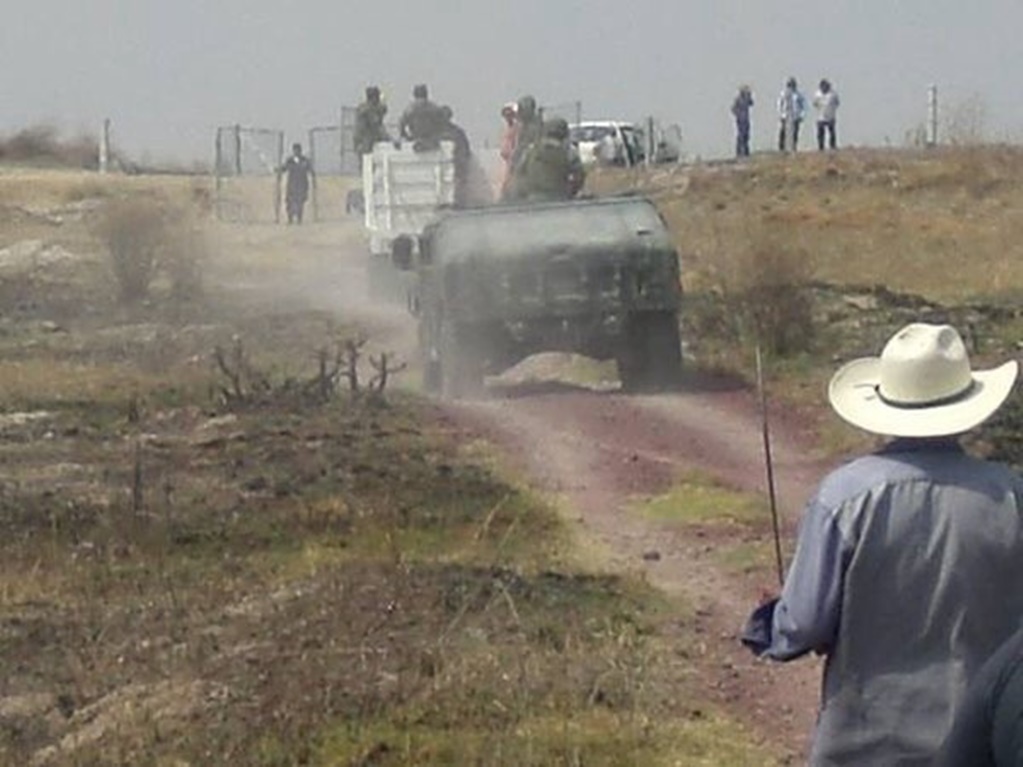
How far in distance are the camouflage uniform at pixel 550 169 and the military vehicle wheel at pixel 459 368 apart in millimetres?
3075

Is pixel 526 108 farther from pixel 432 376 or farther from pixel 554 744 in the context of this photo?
pixel 554 744

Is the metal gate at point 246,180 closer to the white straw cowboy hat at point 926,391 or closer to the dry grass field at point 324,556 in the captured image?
the dry grass field at point 324,556

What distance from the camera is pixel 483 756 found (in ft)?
27.8

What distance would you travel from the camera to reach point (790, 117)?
46.4 metres

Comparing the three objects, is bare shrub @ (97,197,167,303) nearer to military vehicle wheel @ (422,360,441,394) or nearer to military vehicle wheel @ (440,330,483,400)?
military vehicle wheel @ (422,360,441,394)

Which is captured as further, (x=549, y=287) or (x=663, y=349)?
(x=663, y=349)

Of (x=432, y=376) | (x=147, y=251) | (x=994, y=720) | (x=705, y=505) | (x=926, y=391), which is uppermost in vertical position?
(x=926, y=391)

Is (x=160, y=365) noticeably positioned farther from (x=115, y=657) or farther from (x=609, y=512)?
(x=115, y=657)

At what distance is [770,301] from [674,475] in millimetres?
6319

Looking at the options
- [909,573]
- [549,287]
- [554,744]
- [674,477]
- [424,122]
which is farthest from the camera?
[424,122]

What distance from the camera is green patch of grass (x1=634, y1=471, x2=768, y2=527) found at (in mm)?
14086

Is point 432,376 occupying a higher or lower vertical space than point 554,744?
higher

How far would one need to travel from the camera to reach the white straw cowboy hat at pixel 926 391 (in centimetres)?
554

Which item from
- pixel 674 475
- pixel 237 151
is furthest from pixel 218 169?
pixel 674 475
